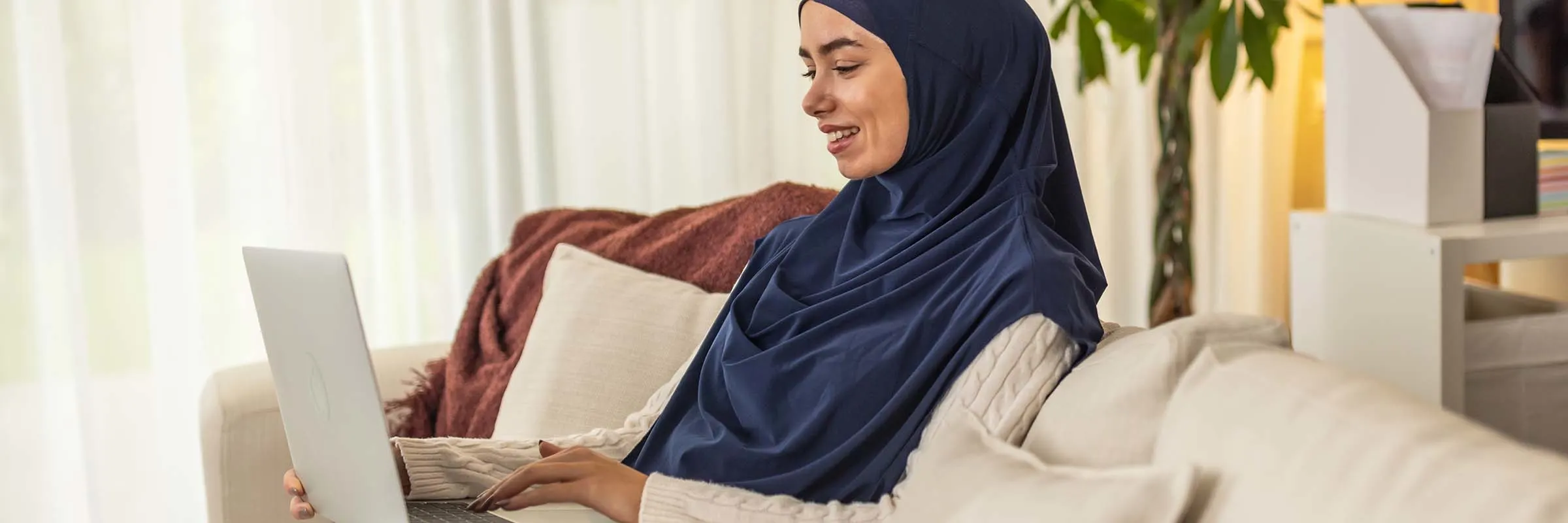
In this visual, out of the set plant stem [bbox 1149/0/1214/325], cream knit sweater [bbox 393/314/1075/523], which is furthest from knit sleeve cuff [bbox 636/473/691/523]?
plant stem [bbox 1149/0/1214/325]

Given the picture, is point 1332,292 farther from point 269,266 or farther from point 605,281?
point 269,266

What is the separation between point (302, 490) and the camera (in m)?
1.46

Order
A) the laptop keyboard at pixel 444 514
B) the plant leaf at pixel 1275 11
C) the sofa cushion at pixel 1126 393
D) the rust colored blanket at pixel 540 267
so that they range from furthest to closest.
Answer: the plant leaf at pixel 1275 11
the rust colored blanket at pixel 540 267
the laptop keyboard at pixel 444 514
the sofa cushion at pixel 1126 393

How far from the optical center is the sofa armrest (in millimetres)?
1948

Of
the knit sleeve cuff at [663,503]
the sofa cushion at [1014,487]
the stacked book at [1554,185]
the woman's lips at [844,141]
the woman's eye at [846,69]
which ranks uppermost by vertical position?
the woman's eye at [846,69]

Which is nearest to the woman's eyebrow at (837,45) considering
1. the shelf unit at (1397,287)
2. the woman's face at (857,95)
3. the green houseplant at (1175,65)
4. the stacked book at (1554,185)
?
the woman's face at (857,95)

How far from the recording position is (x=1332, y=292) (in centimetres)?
201

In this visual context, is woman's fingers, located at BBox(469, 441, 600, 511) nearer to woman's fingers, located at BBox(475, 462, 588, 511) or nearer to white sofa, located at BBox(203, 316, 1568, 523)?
woman's fingers, located at BBox(475, 462, 588, 511)

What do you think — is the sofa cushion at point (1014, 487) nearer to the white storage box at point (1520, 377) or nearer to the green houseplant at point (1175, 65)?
the white storage box at point (1520, 377)

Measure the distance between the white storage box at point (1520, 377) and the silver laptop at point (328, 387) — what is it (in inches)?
52.4

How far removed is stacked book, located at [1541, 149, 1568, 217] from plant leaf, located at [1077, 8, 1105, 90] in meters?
0.99

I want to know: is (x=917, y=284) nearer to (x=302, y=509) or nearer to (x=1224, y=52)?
(x=302, y=509)

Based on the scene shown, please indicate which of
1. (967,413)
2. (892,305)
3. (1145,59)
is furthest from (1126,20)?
(967,413)

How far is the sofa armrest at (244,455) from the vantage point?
1.95 metres
